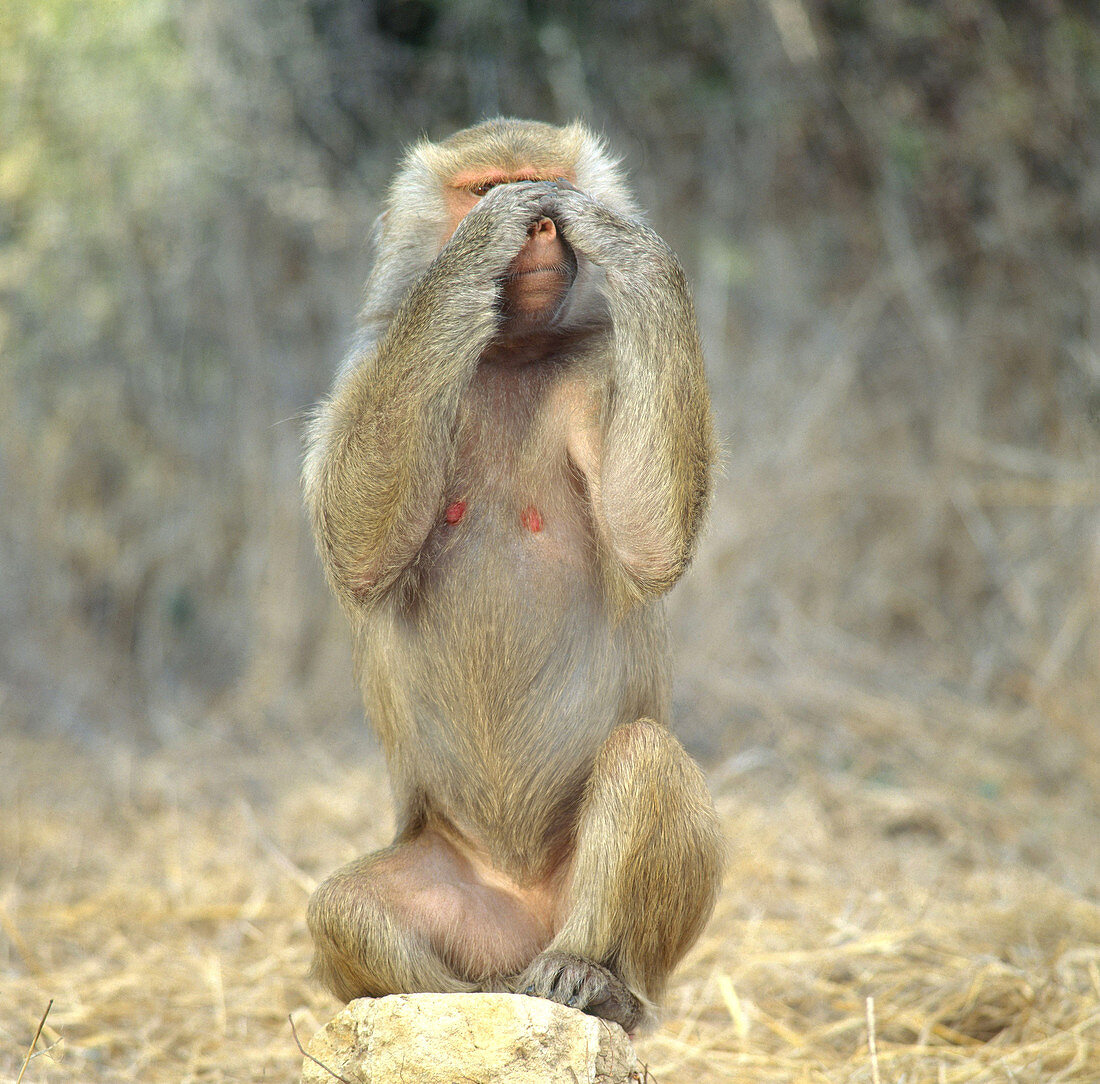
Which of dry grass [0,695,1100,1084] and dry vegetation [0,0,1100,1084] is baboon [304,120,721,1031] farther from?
dry vegetation [0,0,1100,1084]

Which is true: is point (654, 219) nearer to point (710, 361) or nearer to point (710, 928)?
point (710, 361)

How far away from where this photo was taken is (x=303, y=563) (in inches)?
249

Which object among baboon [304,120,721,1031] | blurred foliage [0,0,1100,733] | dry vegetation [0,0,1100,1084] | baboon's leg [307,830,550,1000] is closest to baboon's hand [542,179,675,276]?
baboon [304,120,721,1031]

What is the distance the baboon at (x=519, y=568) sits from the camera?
2311 mm

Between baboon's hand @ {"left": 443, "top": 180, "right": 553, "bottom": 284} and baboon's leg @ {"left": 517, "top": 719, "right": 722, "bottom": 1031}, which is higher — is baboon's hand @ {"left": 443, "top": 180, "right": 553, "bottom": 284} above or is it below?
above

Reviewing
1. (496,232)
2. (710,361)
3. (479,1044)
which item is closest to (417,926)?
(479,1044)

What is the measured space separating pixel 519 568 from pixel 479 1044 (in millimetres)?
922

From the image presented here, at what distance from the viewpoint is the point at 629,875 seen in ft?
7.62

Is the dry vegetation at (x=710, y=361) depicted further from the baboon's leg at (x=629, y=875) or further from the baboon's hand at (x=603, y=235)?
the baboon's hand at (x=603, y=235)

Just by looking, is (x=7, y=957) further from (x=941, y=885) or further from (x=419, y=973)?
(x=941, y=885)

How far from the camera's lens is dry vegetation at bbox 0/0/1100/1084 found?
557 centimetres

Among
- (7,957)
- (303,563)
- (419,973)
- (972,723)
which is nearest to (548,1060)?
(419,973)

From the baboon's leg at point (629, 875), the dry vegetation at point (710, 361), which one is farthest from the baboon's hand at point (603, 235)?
the dry vegetation at point (710, 361)

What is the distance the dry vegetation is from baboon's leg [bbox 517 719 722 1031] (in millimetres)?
2685
